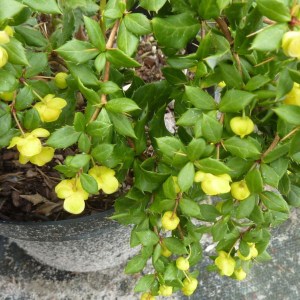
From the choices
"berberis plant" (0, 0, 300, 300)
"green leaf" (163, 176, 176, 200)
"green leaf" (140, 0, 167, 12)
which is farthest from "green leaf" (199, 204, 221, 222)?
"green leaf" (140, 0, 167, 12)

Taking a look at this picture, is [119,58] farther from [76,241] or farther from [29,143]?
[76,241]

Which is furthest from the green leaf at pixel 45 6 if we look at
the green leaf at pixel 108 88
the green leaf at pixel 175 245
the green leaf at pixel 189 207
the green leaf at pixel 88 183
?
the green leaf at pixel 175 245

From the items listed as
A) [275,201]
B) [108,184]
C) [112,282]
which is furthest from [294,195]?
[112,282]

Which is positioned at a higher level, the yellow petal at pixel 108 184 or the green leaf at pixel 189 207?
the yellow petal at pixel 108 184

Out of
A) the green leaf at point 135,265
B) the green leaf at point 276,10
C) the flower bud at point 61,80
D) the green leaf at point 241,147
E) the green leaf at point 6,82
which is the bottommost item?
the green leaf at point 135,265

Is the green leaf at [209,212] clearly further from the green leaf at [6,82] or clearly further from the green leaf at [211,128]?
Answer: the green leaf at [6,82]

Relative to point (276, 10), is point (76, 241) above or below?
below

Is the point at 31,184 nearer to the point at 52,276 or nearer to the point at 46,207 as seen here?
the point at 46,207
